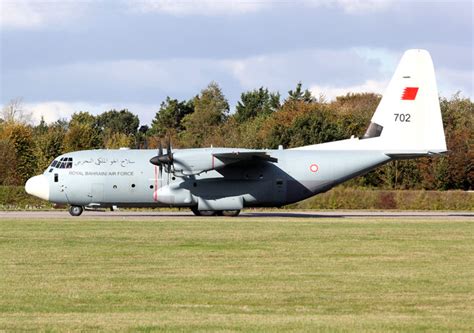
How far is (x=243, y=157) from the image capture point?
44.2 m

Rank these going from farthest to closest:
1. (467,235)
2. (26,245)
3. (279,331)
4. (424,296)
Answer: (467,235)
(26,245)
(424,296)
(279,331)

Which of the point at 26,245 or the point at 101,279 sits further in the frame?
the point at 26,245

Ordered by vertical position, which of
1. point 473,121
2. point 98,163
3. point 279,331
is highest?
point 473,121

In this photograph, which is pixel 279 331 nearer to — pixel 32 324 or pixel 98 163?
pixel 32 324

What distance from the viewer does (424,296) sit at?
17.1m

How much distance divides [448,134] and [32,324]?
68641 mm

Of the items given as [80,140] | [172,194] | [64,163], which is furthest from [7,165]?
[172,194]

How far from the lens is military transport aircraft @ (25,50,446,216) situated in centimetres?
4503

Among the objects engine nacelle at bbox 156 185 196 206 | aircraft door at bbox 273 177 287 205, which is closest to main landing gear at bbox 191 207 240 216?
engine nacelle at bbox 156 185 196 206

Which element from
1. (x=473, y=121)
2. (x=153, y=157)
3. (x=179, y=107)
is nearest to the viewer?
(x=153, y=157)

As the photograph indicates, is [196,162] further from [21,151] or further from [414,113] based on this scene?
[21,151]

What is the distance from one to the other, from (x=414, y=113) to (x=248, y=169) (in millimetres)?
8776

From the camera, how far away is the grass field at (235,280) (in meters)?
14.4

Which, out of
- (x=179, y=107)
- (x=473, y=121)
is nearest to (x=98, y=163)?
(x=473, y=121)
